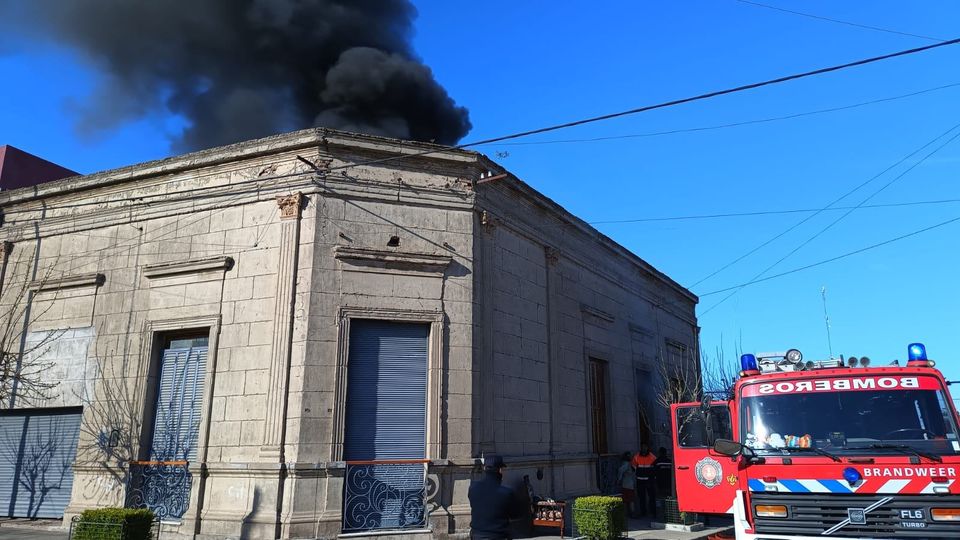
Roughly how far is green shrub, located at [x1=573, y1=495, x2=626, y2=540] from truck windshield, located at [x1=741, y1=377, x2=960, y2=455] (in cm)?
464

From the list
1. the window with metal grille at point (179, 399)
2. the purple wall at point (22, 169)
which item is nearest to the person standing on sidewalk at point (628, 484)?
the window with metal grille at point (179, 399)

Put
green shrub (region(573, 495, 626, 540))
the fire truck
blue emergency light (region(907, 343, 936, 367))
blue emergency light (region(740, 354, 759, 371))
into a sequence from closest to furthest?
the fire truck, blue emergency light (region(907, 343, 936, 367)), blue emergency light (region(740, 354, 759, 371)), green shrub (region(573, 495, 626, 540))

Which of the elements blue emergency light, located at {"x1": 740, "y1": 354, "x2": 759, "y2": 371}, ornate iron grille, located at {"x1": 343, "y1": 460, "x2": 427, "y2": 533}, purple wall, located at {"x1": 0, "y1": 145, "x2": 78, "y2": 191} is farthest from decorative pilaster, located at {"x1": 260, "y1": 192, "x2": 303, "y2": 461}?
purple wall, located at {"x1": 0, "y1": 145, "x2": 78, "y2": 191}

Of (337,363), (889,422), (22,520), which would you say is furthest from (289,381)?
(889,422)

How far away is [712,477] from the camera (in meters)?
10.5

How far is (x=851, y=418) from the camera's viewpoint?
688 centimetres

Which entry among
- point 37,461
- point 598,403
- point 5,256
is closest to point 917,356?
point 598,403

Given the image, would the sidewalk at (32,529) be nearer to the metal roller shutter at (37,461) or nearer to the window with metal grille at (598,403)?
the metal roller shutter at (37,461)

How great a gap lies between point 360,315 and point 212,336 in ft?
9.91

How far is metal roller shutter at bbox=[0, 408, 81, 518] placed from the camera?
13.8 m

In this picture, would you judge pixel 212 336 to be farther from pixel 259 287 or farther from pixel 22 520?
pixel 22 520

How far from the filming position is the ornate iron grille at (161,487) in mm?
12156

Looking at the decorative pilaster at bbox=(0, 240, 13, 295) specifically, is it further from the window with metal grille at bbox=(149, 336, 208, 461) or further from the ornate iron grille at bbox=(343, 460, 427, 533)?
the ornate iron grille at bbox=(343, 460, 427, 533)

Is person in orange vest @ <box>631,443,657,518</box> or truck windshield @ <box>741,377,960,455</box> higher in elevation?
truck windshield @ <box>741,377,960,455</box>
